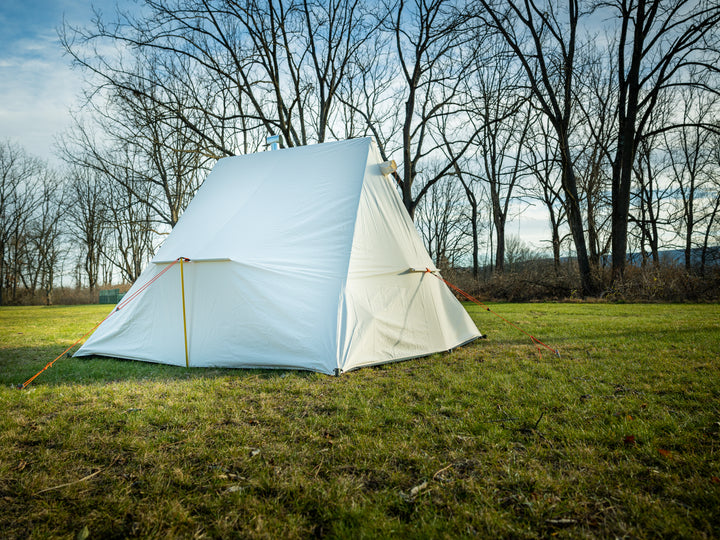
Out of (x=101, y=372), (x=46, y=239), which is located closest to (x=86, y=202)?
(x=46, y=239)

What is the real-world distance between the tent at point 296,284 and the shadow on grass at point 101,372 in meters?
0.12

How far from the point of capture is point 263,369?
163 inches

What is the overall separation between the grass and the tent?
0.47 meters

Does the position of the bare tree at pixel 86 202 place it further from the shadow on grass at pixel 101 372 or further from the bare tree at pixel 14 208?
the shadow on grass at pixel 101 372

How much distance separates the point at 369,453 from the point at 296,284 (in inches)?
101

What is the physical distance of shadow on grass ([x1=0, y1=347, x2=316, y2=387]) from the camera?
3.77 m

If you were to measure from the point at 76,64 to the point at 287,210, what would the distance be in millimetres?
7313

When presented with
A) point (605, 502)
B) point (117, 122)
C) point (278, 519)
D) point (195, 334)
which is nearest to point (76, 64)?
point (117, 122)

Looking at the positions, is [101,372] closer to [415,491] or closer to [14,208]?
[415,491]

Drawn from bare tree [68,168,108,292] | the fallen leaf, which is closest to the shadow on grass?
the fallen leaf

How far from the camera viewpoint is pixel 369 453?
210 centimetres

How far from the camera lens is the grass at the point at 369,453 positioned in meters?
1.55

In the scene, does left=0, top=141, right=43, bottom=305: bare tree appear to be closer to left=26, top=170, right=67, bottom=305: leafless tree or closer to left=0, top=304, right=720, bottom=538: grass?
left=26, top=170, right=67, bottom=305: leafless tree

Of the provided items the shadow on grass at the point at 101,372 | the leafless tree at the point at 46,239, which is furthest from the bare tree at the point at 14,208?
the shadow on grass at the point at 101,372
